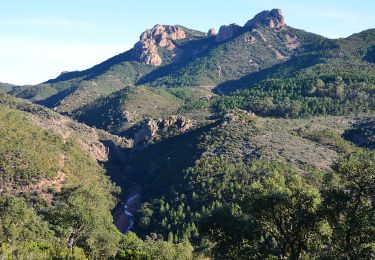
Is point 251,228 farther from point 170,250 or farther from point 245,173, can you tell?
point 245,173

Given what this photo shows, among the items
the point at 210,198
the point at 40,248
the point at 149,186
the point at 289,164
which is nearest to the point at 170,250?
the point at 40,248

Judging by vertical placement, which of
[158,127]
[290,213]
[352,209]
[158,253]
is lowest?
[158,253]

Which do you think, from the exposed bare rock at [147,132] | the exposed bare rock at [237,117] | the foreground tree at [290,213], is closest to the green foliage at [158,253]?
the foreground tree at [290,213]

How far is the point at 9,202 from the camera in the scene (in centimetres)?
7369

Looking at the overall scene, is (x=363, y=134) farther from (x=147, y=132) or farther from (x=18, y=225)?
(x=18, y=225)

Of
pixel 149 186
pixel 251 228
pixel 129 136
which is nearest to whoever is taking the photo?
pixel 251 228

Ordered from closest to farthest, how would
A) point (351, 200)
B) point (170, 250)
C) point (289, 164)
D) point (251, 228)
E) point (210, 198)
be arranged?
point (351, 200) < point (251, 228) < point (170, 250) < point (210, 198) < point (289, 164)

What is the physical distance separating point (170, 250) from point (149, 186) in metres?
82.3

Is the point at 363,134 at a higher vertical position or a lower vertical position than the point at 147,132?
lower

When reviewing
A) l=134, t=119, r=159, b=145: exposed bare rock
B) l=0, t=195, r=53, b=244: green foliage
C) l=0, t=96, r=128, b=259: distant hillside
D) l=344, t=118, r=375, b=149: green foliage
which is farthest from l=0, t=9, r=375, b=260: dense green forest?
l=134, t=119, r=159, b=145: exposed bare rock

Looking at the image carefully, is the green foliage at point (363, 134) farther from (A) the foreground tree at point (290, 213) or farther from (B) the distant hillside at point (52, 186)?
(A) the foreground tree at point (290, 213)

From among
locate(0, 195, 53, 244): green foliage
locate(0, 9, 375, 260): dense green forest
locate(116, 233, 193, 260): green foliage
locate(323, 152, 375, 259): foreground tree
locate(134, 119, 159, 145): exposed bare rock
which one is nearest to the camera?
locate(323, 152, 375, 259): foreground tree

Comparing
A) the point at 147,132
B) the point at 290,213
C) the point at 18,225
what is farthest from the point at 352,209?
the point at 147,132

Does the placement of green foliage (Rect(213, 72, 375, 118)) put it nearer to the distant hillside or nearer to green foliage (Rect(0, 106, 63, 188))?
the distant hillside
